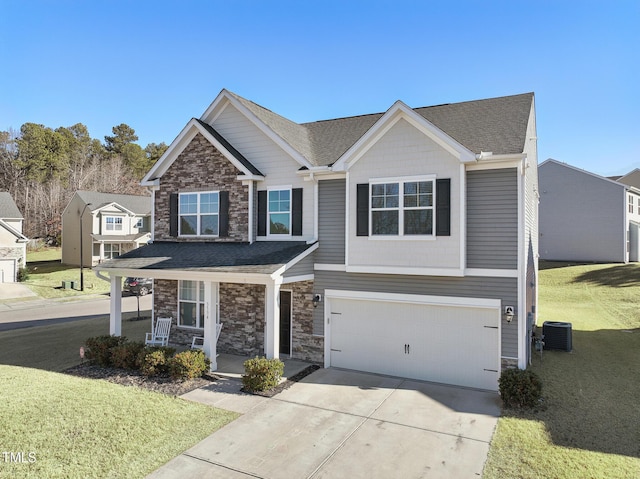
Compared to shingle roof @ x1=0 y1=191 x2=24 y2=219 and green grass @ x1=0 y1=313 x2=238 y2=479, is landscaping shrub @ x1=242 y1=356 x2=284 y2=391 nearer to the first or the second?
green grass @ x1=0 y1=313 x2=238 y2=479

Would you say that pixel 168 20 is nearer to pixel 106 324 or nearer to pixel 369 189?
pixel 369 189

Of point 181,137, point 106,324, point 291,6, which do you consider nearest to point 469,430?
point 181,137

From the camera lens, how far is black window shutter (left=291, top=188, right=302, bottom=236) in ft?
43.5

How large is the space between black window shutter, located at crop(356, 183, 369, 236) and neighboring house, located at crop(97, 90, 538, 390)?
32 millimetres

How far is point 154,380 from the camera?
10680mm

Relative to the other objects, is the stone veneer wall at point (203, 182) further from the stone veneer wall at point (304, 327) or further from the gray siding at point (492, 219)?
the gray siding at point (492, 219)

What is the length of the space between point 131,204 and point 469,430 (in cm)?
4389

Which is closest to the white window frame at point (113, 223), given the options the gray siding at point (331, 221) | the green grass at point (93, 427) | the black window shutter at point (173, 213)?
the black window shutter at point (173, 213)

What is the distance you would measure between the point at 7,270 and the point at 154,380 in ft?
101

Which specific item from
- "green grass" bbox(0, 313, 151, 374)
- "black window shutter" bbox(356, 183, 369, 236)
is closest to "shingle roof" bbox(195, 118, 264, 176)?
"black window shutter" bbox(356, 183, 369, 236)

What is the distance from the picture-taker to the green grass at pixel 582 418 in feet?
21.7

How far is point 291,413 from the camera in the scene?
8883 mm

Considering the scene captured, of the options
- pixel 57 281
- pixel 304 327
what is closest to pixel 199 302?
pixel 304 327

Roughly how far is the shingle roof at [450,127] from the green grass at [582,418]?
627cm
